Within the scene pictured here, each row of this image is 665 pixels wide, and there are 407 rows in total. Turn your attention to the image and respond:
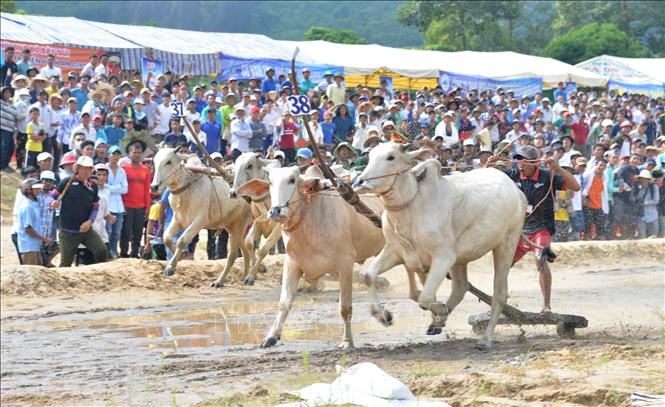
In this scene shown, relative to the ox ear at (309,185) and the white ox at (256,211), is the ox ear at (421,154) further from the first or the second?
the white ox at (256,211)

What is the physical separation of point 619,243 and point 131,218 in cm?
870

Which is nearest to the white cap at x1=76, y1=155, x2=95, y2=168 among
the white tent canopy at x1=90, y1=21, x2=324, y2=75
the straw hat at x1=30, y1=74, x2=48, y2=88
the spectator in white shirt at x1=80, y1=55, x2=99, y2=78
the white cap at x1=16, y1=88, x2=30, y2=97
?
the white cap at x1=16, y1=88, x2=30, y2=97

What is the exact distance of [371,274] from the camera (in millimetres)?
11195

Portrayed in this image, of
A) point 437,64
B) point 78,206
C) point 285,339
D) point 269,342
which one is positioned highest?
point 437,64

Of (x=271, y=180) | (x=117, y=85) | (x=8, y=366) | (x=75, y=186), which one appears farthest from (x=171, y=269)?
(x=117, y=85)

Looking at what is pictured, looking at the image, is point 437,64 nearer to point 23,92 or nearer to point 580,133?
point 580,133

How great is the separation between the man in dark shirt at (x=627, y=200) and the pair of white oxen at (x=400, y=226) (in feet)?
38.0

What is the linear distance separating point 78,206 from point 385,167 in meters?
7.70

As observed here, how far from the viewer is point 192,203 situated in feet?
57.8

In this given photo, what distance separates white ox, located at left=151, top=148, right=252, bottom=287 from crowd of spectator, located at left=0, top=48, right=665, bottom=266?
480 mm

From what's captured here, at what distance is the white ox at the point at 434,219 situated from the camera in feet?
36.3

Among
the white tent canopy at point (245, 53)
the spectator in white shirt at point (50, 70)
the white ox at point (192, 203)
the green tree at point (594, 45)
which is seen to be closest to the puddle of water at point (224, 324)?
the white ox at point (192, 203)

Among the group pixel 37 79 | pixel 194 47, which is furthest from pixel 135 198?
pixel 194 47

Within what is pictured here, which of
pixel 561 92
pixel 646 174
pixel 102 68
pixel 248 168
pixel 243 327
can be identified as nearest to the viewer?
pixel 243 327
